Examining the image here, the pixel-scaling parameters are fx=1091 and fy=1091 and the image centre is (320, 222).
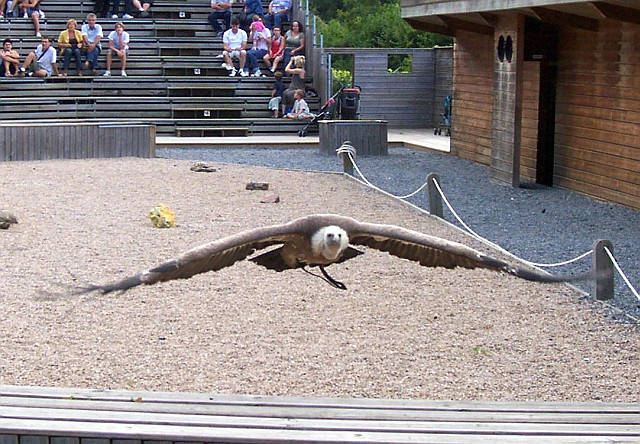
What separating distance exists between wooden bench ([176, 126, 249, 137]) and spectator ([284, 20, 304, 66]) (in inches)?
114

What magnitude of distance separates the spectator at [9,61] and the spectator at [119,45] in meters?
2.01

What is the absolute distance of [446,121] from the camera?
24797mm

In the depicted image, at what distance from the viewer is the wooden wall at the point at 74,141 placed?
60.2 feet

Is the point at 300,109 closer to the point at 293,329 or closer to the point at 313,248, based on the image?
the point at 293,329

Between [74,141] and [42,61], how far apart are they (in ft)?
22.3

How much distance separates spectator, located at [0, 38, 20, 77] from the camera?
24500mm

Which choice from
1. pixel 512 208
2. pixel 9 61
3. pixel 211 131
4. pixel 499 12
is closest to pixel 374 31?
pixel 211 131

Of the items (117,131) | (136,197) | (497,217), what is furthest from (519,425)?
(117,131)

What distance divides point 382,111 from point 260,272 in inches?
671

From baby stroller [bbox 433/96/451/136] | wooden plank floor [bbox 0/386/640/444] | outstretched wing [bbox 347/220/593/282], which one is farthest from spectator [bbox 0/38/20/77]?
outstretched wing [bbox 347/220/593/282]

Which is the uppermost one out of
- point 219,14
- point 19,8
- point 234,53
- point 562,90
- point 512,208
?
point 19,8

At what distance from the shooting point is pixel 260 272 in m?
9.69

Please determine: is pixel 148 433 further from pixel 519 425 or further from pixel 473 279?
pixel 473 279

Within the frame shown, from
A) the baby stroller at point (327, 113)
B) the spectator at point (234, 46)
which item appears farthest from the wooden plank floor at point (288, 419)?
the spectator at point (234, 46)
